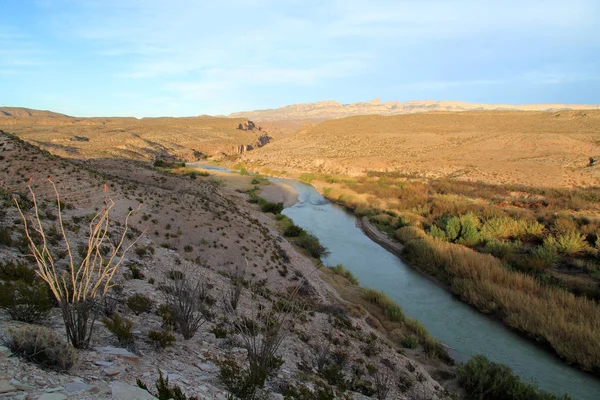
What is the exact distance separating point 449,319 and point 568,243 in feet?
32.1

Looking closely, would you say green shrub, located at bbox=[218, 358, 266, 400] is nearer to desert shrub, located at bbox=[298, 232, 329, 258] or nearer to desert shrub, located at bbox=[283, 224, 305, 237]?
desert shrub, located at bbox=[298, 232, 329, 258]

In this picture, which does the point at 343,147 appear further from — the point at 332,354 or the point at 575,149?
the point at 332,354

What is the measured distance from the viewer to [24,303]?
14.5 feet

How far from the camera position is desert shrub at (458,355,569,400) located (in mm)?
9047

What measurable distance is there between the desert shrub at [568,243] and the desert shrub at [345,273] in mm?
11080

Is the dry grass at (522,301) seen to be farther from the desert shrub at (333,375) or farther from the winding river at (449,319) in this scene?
the desert shrub at (333,375)

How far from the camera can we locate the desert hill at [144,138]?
62.9 metres

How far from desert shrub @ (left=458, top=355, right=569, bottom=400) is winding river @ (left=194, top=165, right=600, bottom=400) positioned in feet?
4.43

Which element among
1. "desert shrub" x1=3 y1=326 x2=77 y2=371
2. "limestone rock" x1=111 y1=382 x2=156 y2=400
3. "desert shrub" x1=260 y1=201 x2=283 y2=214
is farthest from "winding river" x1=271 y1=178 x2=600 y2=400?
"desert shrub" x1=3 y1=326 x2=77 y2=371

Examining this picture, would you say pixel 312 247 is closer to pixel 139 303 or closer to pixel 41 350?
pixel 139 303

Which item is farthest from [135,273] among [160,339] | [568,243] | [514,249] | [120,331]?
[568,243]

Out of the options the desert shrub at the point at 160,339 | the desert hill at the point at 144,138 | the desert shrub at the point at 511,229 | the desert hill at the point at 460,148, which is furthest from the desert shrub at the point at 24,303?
the desert hill at the point at 460,148

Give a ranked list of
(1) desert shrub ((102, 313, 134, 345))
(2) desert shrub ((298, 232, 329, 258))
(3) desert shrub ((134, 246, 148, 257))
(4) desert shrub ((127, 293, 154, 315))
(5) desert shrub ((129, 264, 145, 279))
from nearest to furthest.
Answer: (1) desert shrub ((102, 313, 134, 345)) → (4) desert shrub ((127, 293, 154, 315)) → (5) desert shrub ((129, 264, 145, 279)) → (3) desert shrub ((134, 246, 148, 257)) → (2) desert shrub ((298, 232, 329, 258))

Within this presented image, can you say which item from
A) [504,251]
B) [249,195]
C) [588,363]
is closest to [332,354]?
[588,363]
